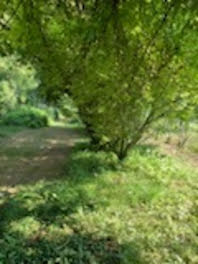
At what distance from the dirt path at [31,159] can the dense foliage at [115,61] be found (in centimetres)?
136

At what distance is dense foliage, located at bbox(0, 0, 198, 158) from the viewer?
180 inches

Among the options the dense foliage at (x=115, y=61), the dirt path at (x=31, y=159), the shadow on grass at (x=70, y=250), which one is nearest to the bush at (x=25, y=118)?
the dirt path at (x=31, y=159)

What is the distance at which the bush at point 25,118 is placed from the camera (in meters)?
18.0

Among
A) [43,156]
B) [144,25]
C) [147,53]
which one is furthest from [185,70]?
[43,156]

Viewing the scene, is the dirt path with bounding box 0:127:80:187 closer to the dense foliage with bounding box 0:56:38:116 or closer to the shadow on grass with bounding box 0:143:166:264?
the shadow on grass with bounding box 0:143:166:264

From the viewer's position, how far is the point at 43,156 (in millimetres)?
9352

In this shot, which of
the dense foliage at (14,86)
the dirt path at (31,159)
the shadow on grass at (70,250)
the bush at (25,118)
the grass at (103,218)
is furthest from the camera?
the dense foliage at (14,86)

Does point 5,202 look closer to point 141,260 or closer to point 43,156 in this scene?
point 141,260

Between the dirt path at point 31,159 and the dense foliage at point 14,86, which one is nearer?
the dirt path at point 31,159

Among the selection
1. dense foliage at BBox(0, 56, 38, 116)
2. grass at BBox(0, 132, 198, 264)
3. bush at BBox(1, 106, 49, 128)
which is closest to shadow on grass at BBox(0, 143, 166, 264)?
grass at BBox(0, 132, 198, 264)

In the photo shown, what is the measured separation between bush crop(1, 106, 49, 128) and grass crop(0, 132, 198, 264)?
1108cm

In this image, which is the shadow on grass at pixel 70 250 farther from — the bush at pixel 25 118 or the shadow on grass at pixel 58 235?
the bush at pixel 25 118

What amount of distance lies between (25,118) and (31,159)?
383 inches

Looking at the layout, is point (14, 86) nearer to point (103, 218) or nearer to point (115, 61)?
point (115, 61)
